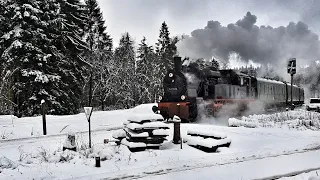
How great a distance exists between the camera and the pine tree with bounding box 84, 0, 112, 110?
34219 millimetres

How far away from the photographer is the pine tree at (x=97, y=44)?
1347 inches

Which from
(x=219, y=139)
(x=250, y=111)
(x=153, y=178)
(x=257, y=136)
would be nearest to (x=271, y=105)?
(x=250, y=111)

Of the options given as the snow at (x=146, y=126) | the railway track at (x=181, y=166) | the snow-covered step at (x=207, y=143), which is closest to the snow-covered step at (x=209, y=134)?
the snow-covered step at (x=207, y=143)

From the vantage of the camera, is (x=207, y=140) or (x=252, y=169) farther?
(x=207, y=140)

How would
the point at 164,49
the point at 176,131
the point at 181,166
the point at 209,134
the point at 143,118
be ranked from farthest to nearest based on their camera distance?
the point at 164,49 < the point at 176,131 < the point at 209,134 < the point at 143,118 < the point at 181,166

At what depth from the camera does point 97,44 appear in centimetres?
3547

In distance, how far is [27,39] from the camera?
2039 cm

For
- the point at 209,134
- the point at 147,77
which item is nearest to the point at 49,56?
the point at 209,134

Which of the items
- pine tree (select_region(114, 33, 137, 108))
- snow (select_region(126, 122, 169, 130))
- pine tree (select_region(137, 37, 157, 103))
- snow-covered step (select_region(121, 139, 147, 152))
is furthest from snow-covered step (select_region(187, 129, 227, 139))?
pine tree (select_region(137, 37, 157, 103))

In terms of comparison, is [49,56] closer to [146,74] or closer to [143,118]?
[143,118]

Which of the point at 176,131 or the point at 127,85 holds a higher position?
the point at 127,85

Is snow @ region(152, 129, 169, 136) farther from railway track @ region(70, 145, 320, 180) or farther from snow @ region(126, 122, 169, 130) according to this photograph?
railway track @ region(70, 145, 320, 180)

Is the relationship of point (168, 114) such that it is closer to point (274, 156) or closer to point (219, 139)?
point (219, 139)

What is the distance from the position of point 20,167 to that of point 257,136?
9.19 metres
